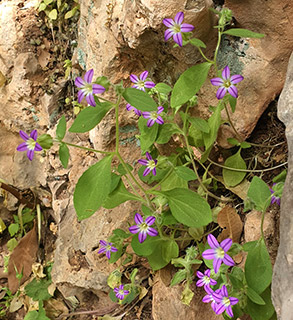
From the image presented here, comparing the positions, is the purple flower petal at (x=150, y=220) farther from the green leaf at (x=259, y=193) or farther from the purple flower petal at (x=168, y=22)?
the purple flower petal at (x=168, y=22)

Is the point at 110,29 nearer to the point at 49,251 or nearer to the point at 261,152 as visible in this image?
the point at 261,152

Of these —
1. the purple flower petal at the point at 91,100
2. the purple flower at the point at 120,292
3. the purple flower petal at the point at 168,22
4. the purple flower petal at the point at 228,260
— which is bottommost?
the purple flower at the point at 120,292

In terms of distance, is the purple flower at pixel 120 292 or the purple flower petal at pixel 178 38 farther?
the purple flower at pixel 120 292

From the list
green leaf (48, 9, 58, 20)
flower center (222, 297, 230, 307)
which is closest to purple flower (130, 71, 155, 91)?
flower center (222, 297, 230, 307)

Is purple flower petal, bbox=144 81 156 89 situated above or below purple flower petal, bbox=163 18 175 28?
below

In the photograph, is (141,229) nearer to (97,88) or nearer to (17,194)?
(97,88)

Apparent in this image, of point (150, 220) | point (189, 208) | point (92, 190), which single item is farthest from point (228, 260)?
point (92, 190)

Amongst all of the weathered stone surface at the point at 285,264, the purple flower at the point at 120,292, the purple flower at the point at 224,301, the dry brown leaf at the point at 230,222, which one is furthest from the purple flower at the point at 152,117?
the purple flower at the point at 120,292

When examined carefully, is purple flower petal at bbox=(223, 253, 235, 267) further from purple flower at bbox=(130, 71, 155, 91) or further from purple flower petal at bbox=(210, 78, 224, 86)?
purple flower at bbox=(130, 71, 155, 91)
